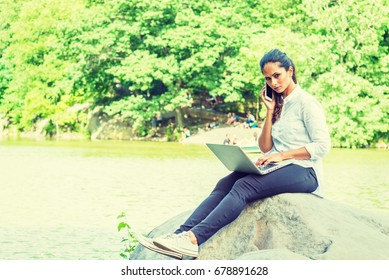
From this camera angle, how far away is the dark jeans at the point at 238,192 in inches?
216

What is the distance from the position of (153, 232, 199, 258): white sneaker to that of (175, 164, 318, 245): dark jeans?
0.05 meters

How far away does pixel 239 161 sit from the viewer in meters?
5.56

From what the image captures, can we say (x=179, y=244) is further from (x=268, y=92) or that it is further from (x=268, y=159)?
(x=268, y=92)

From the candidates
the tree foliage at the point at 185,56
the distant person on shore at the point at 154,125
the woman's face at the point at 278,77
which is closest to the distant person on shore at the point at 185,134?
the tree foliage at the point at 185,56

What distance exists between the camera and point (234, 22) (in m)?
36.8

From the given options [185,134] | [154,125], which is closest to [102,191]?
[185,134]

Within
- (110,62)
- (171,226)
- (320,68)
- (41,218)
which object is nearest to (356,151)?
(320,68)

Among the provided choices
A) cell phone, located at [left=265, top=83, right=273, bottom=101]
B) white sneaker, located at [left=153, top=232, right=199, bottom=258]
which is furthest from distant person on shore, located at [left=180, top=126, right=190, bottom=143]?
white sneaker, located at [left=153, top=232, right=199, bottom=258]

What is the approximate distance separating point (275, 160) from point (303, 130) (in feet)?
0.89

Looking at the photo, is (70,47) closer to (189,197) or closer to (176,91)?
(176,91)

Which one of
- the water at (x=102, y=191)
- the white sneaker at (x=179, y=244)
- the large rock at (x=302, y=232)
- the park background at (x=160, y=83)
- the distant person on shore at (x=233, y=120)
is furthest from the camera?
the distant person on shore at (x=233, y=120)

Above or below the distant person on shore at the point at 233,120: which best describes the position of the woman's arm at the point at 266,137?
above

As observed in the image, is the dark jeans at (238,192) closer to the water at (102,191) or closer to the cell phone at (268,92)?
the cell phone at (268,92)

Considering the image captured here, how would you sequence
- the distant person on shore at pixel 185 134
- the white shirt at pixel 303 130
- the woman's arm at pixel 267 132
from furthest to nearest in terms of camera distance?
the distant person on shore at pixel 185 134
the woman's arm at pixel 267 132
the white shirt at pixel 303 130
